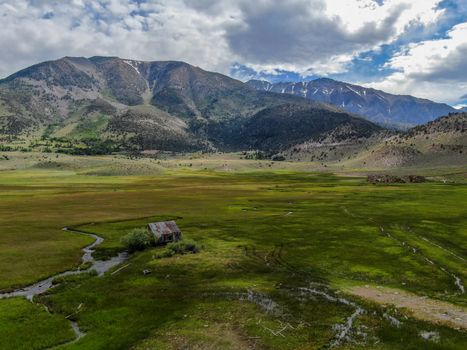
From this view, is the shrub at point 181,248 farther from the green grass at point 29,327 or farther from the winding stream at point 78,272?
the green grass at point 29,327

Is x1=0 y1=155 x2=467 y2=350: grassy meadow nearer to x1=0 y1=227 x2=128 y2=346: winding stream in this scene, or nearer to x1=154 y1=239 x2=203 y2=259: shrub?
x1=0 y1=227 x2=128 y2=346: winding stream

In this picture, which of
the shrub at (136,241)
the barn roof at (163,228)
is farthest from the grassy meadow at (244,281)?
the barn roof at (163,228)

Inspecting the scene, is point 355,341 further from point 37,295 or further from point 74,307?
point 37,295

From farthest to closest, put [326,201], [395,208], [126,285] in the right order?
[326,201] → [395,208] → [126,285]

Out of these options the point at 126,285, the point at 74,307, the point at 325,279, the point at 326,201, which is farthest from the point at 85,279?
the point at 326,201

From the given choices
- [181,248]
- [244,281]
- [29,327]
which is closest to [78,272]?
[181,248]

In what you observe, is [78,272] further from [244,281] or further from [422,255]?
[422,255]
